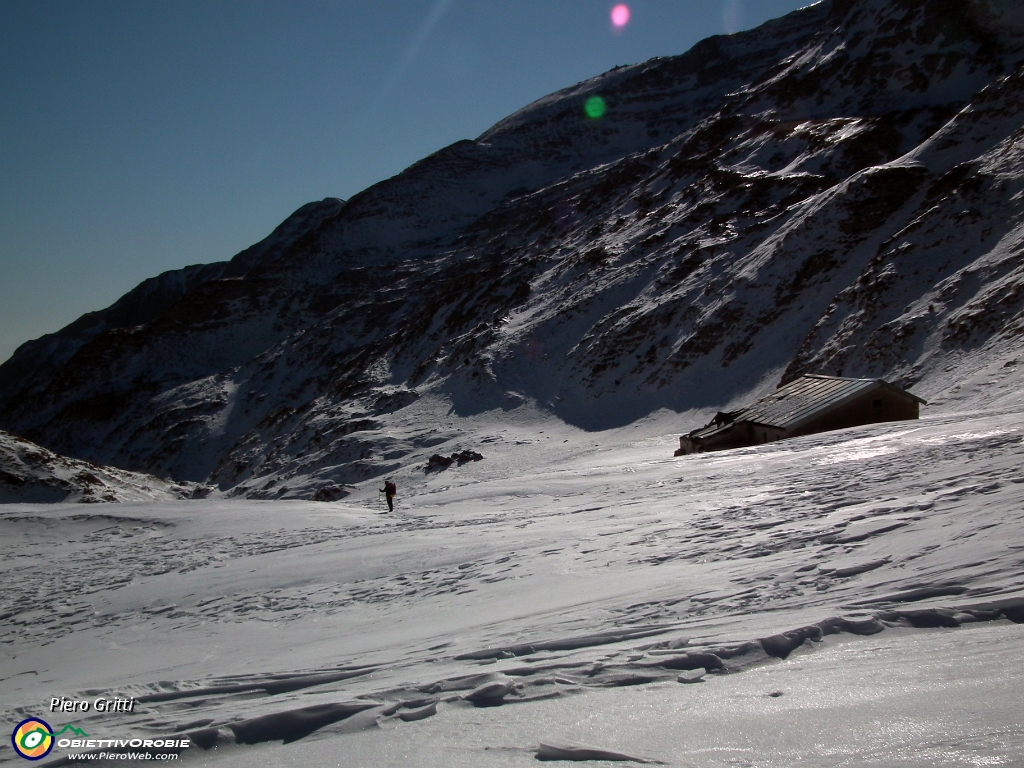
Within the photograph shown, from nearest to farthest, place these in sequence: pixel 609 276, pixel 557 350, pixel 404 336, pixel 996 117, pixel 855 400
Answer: pixel 855 400 < pixel 996 117 < pixel 557 350 < pixel 609 276 < pixel 404 336

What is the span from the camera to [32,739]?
182 inches

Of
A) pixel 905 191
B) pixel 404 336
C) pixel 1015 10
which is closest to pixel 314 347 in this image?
pixel 404 336

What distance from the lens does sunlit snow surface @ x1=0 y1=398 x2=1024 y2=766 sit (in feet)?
11.5

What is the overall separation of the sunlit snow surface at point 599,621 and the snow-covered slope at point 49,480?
21449 millimetres

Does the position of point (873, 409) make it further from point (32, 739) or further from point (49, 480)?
point (49, 480)

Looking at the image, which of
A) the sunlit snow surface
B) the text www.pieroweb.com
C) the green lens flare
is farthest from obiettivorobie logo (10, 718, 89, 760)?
the green lens flare

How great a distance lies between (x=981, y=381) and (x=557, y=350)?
2701 cm

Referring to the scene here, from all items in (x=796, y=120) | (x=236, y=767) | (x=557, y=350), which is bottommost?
(x=236, y=767)

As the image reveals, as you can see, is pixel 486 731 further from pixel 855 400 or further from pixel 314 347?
pixel 314 347

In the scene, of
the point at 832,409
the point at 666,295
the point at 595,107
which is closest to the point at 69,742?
the point at 832,409

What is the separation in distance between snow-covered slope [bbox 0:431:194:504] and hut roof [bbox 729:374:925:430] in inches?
1035

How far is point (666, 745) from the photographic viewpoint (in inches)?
131

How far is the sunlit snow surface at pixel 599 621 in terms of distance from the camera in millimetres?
3504

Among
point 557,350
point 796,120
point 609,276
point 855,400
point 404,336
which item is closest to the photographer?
point 855,400
